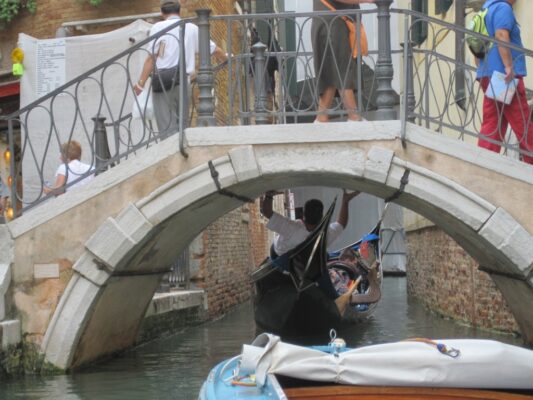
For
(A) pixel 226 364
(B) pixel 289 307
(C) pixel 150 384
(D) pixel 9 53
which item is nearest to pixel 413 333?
(B) pixel 289 307

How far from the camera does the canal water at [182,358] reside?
770 centimetres

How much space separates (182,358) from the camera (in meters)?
9.80

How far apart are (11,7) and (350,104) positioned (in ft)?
19.2

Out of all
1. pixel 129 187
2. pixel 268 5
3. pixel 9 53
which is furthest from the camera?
pixel 268 5

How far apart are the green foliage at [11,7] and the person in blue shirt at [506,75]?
6.22m

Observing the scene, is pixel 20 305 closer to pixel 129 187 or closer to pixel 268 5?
pixel 129 187

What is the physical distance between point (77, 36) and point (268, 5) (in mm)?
6287

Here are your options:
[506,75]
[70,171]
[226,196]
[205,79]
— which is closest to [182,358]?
[226,196]

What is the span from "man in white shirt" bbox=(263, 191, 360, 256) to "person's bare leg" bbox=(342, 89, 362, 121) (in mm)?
2581

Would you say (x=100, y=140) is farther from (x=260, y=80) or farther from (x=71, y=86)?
(x=71, y=86)

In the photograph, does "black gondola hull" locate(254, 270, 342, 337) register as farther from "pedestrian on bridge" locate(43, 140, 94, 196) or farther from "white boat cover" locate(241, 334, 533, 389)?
"white boat cover" locate(241, 334, 533, 389)

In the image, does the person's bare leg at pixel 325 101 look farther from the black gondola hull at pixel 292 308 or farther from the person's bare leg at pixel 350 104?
the black gondola hull at pixel 292 308

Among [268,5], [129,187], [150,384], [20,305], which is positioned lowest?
[150,384]

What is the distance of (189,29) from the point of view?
327 inches
